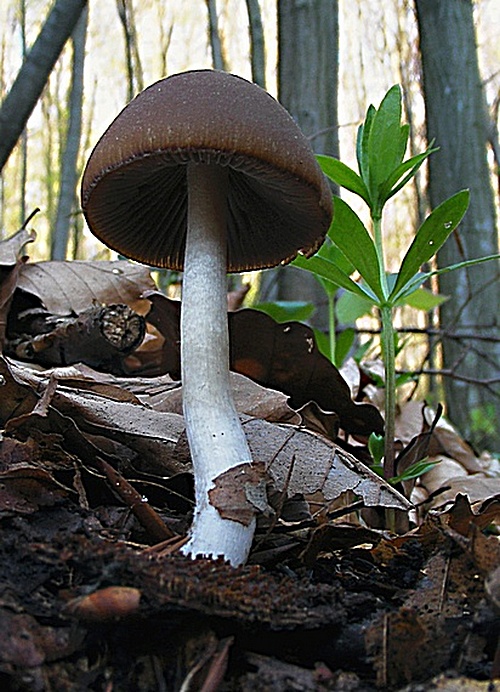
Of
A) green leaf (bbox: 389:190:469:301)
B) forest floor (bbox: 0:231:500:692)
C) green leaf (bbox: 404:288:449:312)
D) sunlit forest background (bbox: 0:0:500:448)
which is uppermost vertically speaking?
sunlit forest background (bbox: 0:0:500:448)

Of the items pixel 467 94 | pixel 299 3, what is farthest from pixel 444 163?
pixel 299 3

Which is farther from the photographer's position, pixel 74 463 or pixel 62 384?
pixel 62 384

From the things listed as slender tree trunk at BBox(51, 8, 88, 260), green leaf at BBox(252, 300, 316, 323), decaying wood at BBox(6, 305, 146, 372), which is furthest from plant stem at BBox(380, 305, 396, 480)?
slender tree trunk at BBox(51, 8, 88, 260)

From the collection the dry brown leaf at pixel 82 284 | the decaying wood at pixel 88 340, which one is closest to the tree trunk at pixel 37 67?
the dry brown leaf at pixel 82 284

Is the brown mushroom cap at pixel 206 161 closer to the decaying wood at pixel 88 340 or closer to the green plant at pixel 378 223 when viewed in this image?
the green plant at pixel 378 223

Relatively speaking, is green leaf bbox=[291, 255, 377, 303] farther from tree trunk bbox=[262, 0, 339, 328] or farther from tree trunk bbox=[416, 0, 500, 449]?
tree trunk bbox=[416, 0, 500, 449]

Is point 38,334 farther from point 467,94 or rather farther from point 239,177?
point 467,94
